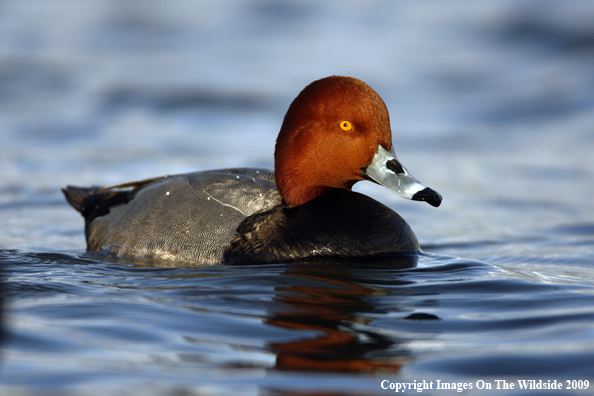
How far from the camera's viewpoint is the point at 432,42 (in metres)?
13.7

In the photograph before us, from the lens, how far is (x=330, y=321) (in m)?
3.41

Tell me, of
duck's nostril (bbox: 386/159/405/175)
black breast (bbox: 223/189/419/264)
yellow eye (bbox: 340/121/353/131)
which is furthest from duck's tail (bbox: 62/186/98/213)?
duck's nostril (bbox: 386/159/405/175)

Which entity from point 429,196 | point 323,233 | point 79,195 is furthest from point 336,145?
point 79,195

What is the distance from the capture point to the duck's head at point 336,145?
15.3ft

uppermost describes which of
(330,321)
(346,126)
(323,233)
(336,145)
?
(346,126)

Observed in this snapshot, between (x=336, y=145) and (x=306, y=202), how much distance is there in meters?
0.45

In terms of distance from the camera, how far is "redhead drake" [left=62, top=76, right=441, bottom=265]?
180 inches

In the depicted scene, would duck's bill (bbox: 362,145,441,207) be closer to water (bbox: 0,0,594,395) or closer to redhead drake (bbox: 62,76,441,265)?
redhead drake (bbox: 62,76,441,265)

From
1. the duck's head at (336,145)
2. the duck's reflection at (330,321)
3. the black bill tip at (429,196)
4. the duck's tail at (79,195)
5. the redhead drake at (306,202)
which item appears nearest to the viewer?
the duck's reflection at (330,321)

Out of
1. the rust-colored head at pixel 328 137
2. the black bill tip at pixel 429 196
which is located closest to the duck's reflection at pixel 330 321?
the black bill tip at pixel 429 196

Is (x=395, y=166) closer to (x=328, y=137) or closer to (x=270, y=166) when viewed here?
(x=328, y=137)

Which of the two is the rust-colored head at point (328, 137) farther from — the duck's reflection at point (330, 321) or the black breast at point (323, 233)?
the duck's reflection at point (330, 321)

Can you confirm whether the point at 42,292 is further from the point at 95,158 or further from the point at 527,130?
the point at 527,130

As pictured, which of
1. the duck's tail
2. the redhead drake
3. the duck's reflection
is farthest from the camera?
the duck's tail
